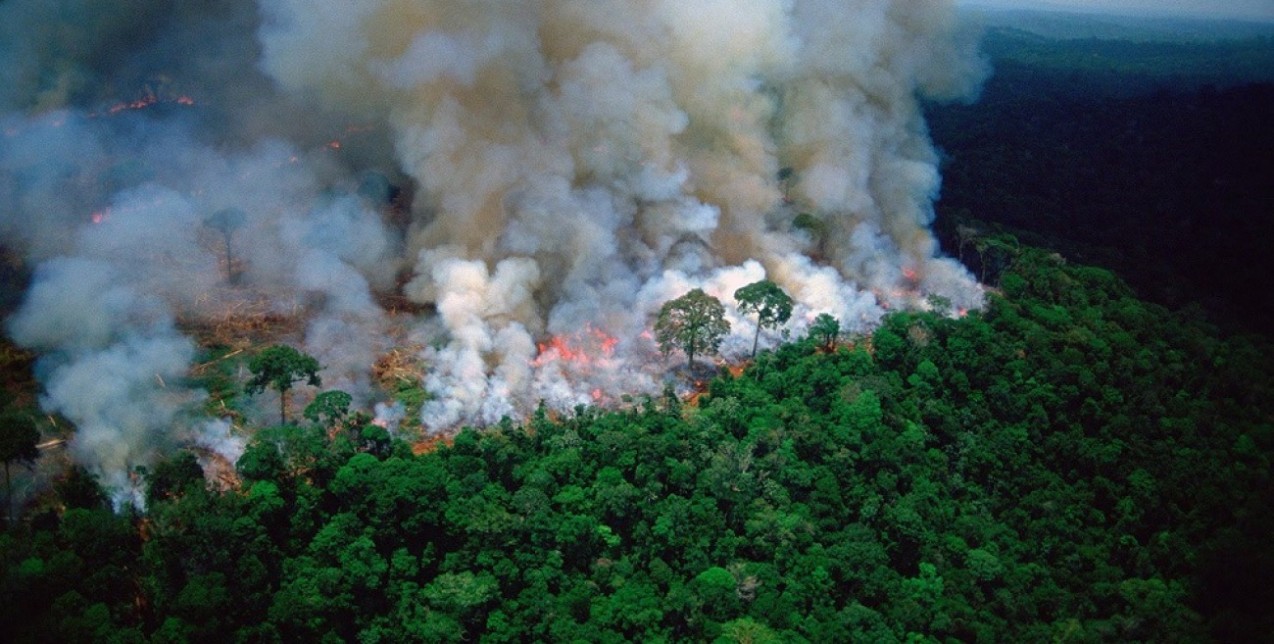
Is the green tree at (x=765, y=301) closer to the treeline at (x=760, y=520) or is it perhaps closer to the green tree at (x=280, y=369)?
the treeline at (x=760, y=520)

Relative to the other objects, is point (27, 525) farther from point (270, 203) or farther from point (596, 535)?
point (270, 203)

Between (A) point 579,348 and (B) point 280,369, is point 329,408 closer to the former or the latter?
(B) point 280,369

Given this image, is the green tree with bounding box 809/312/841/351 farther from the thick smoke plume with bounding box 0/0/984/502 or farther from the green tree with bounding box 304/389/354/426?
the green tree with bounding box 304/389/354/426

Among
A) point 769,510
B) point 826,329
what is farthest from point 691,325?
point 769,510

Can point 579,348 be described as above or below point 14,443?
above

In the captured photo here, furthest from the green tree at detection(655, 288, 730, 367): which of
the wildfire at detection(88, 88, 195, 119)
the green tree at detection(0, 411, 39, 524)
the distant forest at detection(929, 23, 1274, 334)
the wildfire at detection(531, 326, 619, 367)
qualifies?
the wildfire at detection(88, 88, 195, 119)

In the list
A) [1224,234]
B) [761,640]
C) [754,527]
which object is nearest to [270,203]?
[754,527]
